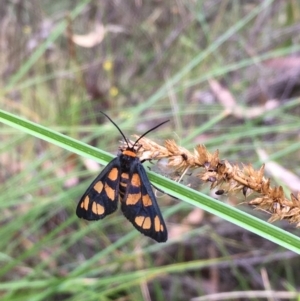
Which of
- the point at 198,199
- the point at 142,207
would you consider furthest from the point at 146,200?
the point at 198,199

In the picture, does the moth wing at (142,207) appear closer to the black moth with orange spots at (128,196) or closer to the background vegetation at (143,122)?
the black moth with orange spots at (128,196)

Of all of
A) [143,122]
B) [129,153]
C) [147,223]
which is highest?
[143,122]

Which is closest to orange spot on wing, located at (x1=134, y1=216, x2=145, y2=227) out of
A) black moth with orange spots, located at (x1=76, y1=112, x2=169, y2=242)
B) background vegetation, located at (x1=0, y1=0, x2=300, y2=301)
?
black moth with orange spots, located at (x1=76, y1=112, x2=169, y2=242)

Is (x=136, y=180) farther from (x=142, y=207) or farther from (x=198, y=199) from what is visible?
(x=198, y=199)

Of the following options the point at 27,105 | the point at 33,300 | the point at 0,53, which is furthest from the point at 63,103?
the point at 33,300

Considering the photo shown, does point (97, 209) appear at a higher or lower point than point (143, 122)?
lower

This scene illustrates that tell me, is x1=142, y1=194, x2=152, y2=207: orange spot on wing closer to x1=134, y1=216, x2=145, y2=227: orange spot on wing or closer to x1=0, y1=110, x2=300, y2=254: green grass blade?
x1=134, y1=216, x2=145, y2=227: orange spot on wing

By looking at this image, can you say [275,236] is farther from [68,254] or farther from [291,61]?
[291,61]
